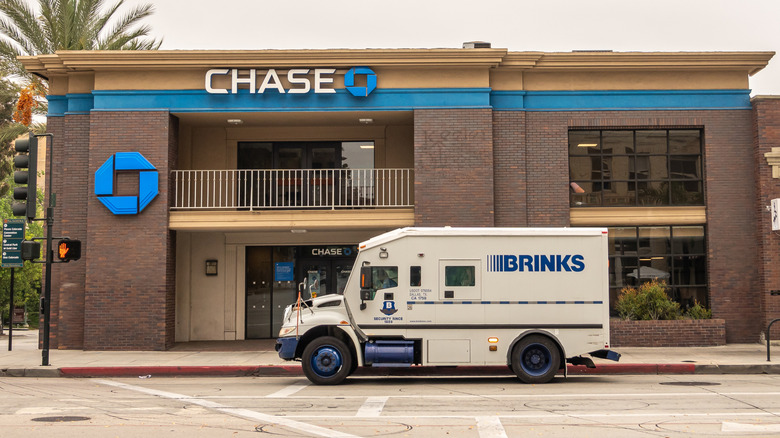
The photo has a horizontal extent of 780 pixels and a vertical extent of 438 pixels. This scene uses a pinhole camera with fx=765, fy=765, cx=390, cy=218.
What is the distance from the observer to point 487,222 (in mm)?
18766

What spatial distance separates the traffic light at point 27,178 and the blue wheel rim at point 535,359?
1026 cm

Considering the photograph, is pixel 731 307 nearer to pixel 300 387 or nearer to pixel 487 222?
pixel 487 222

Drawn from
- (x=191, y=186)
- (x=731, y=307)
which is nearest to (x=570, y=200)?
(x=731, y=307)

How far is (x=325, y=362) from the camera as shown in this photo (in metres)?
13.4

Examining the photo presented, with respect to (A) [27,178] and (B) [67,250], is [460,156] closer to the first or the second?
(B) [67,250]

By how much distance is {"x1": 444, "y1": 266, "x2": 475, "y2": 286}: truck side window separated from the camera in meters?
13.6

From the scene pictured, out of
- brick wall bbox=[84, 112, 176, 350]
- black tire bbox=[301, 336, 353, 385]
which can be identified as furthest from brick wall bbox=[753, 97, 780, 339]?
brick wall bbox=[84, 112, 176, 350]

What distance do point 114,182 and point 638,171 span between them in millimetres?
13217

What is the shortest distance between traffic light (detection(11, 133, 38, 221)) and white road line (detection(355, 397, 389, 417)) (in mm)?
8617

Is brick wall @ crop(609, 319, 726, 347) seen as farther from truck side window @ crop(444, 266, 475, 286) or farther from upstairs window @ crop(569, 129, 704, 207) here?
truck side window @ crop(444, 266, 475, 286)

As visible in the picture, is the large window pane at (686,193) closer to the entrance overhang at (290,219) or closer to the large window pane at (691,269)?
the large window pane at (691,269)

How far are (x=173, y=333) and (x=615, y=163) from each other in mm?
12125

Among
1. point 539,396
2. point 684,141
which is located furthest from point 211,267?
point 684,141

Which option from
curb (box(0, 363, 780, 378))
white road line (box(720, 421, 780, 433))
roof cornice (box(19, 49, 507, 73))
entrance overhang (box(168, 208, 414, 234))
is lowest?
curb (box(0, 363, 780, 378))
